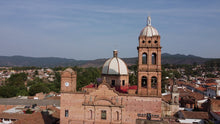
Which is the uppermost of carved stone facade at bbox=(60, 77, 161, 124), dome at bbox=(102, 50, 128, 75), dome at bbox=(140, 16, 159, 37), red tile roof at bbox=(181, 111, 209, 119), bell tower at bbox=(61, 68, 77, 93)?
dome at bbox=(140, 16, 159, 37)

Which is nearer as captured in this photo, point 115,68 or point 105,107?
point 105,107

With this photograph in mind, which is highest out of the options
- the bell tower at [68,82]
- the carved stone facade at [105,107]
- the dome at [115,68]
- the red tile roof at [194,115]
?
the dome at [115,68]

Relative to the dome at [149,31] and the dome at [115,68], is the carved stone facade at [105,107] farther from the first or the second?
the dome at [149,31]

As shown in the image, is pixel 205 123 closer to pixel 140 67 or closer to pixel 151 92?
pixel 151 92

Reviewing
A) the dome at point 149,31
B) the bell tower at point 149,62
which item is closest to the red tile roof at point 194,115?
the bell tower at point 149,62

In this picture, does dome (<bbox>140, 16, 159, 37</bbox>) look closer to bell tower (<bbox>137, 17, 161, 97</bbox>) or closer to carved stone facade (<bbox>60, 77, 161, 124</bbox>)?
bell tower (<bbox>137, 17, 161, 97</bbox>)

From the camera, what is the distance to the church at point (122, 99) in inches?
968

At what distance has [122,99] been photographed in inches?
989

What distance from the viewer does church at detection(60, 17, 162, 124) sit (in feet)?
80.6

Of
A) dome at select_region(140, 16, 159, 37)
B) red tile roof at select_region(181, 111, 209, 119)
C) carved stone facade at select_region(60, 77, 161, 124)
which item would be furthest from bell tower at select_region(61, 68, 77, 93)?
red tile roof at select_region(181, 111, 209, 119)

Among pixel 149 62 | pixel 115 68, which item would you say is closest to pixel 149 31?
pixel 149 62

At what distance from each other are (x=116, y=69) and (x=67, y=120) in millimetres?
9767

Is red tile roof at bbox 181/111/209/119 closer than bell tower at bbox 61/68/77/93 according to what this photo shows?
No

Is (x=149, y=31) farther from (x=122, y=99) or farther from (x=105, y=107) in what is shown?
(x=105, y=107)
